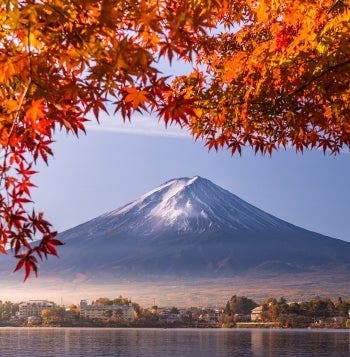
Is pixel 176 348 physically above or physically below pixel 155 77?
below

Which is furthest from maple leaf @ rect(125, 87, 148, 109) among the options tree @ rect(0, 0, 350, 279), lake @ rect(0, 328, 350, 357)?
lake @ rect(0, 328, 350, 357)

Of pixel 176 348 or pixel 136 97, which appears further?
pixel 176 348

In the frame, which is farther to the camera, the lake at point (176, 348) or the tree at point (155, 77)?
the lake at point (176, 348)

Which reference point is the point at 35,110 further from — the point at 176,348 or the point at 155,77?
the point at 176,348

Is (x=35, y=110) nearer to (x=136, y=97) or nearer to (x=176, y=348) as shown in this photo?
(x=136, y=97)

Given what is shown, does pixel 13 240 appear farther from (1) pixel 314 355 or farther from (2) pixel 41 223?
(1) pixel 314 355

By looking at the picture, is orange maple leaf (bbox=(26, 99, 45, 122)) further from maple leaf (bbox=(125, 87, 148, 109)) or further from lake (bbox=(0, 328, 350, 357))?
lake (bbox=(0, 328, 350, 357))

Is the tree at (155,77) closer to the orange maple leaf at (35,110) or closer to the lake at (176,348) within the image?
the orange maple leaf at (35,110)

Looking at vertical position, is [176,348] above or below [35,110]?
below

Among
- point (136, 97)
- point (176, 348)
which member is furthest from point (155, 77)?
point (176, 348)

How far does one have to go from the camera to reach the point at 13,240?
606 centimetres

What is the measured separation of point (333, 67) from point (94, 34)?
4.04 metres

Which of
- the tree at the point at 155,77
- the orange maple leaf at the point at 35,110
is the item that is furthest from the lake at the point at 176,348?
the orange maple leaf at the point at 35,110

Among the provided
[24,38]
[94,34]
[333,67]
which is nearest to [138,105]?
[94,34]
